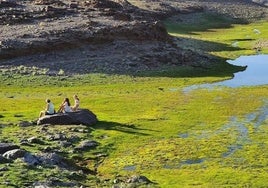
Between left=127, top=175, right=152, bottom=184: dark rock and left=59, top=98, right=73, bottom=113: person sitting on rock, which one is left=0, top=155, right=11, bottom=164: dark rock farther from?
left=59, top=98, right=73, bottom=113: person sitting on rock

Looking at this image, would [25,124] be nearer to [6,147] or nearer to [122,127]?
[122,127]

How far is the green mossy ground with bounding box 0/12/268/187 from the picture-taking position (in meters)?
33.2

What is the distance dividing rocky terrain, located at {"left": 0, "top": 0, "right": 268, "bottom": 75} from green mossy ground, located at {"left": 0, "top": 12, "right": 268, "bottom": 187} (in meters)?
5.45

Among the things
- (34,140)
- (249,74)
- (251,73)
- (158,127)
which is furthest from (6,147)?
(251,73)

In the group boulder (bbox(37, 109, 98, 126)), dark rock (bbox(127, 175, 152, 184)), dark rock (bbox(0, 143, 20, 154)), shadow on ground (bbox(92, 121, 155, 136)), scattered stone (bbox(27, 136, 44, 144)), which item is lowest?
shadow on ground (bbox(92, 121, 155, 136))

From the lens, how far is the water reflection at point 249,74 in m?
77.3

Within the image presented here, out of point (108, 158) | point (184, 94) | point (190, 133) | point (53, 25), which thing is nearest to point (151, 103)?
point (184, 94)

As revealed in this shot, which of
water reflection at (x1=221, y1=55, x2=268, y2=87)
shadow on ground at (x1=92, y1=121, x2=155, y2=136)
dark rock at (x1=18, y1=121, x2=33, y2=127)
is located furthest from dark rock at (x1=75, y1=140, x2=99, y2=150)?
water reflection at (x1=221, y1=55, x2=268, y2=87)

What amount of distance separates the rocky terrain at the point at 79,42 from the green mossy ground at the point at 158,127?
17.9 ft

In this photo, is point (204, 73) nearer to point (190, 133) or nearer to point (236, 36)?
point (190, 133)

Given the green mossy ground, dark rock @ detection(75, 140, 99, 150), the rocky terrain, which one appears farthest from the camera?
the rocky terrain

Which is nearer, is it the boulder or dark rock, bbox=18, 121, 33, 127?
dark rock, bbox=18, 121, 33, 127

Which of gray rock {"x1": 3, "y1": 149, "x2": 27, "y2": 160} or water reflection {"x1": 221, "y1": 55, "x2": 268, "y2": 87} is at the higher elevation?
gray rock {"x1": 3, "y1": 149, "x2": 27, "y2": 160}

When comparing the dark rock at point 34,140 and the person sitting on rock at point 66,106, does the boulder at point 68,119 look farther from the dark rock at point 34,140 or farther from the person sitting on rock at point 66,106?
the dark rock at point 34,140
